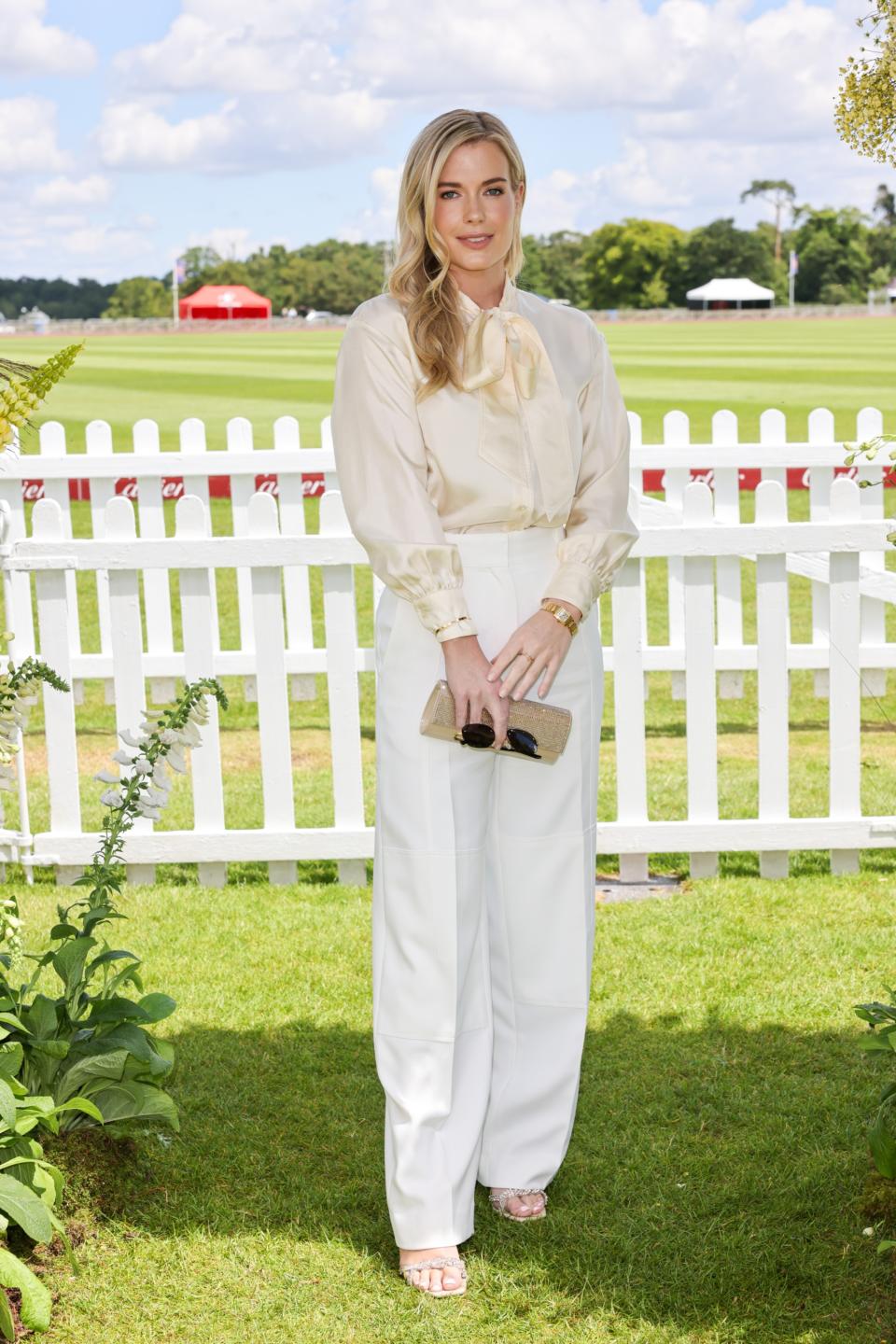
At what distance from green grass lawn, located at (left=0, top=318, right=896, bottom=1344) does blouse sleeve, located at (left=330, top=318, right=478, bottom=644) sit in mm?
1285

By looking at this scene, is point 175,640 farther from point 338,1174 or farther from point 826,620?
point 338,1174

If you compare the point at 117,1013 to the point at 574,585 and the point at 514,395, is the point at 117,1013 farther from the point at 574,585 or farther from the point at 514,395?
the point at 514,395

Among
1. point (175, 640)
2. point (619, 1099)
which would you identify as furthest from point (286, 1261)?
point (175, 640)

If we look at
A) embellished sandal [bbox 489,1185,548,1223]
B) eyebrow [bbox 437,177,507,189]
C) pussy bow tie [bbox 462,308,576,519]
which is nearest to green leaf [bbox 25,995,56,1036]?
embellished sandal [bbox 489,1185,548,1223]

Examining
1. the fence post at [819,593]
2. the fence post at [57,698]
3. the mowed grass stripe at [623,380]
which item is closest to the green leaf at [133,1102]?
the fence post at [57,698]

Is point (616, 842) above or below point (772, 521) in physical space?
below

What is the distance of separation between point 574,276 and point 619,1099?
126970 mm

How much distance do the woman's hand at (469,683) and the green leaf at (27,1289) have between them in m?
1.24

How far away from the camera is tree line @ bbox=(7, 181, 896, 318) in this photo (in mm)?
120125

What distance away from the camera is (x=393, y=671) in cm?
301

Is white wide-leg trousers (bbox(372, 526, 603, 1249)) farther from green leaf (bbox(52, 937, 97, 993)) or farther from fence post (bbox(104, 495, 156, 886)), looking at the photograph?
fence post (bbox(104, 495, 156, 886))

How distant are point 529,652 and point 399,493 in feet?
1.24

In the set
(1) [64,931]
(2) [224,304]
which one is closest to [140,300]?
(2) [224,304]

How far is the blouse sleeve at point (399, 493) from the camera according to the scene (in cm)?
283
